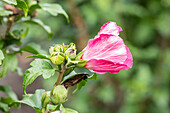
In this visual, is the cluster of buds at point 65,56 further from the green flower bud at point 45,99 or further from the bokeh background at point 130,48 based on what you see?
the bokeh background at point 130,48

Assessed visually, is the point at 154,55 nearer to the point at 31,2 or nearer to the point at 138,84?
the point at 138,84

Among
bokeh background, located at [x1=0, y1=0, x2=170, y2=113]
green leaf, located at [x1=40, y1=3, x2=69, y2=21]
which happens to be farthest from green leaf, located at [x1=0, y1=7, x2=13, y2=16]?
bokeh background, located at [x1=0, y1=0, x2=170, y2=113]

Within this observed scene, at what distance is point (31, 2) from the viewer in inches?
22.7

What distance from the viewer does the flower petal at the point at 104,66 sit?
0.46 metres

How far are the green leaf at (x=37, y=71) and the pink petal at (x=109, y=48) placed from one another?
8 cm

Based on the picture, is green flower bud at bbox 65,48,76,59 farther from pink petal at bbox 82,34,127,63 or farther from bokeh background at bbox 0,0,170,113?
bokeh background at bbox 0,0,170,113

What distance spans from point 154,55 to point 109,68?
1.92 m

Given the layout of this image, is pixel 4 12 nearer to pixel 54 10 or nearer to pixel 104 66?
pixel 54 10

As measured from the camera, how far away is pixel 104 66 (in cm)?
47

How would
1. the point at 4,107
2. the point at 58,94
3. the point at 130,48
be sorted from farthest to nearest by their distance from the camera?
the point at 130,48 → the point at 4,107 → the point at 58,94

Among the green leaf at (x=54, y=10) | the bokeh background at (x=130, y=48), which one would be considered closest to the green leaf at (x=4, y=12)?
the green leaf at (x=54, y=10)

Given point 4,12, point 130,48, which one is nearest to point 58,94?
point 4,12

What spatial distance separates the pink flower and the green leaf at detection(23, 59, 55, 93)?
0.07 m

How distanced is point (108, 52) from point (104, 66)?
0.03 metres
